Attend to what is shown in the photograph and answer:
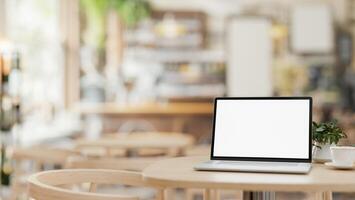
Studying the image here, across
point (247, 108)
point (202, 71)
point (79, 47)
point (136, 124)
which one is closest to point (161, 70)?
point (202, 71)

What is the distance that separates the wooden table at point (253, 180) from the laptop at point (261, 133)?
11cm

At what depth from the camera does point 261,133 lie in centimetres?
250

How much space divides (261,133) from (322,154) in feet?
0.90

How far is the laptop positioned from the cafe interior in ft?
5.99

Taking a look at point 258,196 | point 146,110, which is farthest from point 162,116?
point 258,196

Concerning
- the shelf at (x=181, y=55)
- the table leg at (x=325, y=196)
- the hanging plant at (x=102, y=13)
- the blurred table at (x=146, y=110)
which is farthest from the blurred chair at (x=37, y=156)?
the shelf at (x=181, y=55)

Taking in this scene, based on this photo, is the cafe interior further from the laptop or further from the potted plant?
the potted plant

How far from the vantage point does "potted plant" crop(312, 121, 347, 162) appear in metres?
2.58

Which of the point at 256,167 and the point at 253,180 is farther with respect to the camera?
the point at 256,167

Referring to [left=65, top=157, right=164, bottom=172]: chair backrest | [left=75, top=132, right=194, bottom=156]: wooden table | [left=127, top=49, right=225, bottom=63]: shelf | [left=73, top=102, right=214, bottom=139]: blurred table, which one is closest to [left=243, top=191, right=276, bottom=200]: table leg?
[left=65, top=157, right=164, bottom=172]: chair backrest

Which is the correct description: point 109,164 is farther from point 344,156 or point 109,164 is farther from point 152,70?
point 152,70

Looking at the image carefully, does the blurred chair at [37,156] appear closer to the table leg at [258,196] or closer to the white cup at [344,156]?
the table leg at [258,196]

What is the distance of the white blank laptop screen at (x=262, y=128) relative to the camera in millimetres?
2448

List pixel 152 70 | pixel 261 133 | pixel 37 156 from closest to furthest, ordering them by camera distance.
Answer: pixel 261 133, pixel 37 156, pixel 152 70
